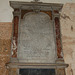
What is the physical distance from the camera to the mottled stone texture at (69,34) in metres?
4.27

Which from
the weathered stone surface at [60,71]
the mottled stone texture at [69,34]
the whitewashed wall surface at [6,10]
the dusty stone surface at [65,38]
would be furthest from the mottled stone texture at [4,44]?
the mottled stone texture at [69,34]

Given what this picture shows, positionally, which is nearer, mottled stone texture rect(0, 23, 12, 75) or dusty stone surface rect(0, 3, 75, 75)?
mottled stone texture rect(0, 23, 12, 75)

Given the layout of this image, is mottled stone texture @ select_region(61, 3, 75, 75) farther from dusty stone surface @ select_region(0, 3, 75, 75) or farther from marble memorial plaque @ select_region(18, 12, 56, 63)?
marble memorial plaque @ select_region(18, 12, 56, 63)

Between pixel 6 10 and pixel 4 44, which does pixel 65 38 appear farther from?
pixel 6 10

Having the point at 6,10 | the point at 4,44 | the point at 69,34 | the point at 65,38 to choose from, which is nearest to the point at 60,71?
the point at 65,38

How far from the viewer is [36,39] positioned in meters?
4.27

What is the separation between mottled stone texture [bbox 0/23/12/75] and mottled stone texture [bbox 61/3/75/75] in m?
1.93

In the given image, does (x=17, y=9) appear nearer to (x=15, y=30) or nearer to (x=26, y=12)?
(x=26, y=12)

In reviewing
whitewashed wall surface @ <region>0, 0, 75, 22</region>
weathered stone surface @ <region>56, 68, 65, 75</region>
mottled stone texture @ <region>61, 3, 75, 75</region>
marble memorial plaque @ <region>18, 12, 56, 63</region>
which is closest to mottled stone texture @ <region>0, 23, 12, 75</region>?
whitewashed wall surface @ <region>0, 0, 75, 22</region>

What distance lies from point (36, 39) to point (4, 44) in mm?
1111

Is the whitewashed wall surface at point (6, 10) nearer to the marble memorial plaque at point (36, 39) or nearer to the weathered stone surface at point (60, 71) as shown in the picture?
the marble memorial plaque at point (36, 39)

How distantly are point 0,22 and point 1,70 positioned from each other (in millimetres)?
1718

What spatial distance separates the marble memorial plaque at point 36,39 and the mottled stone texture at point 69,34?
511mm

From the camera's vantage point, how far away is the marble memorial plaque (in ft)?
13.3
